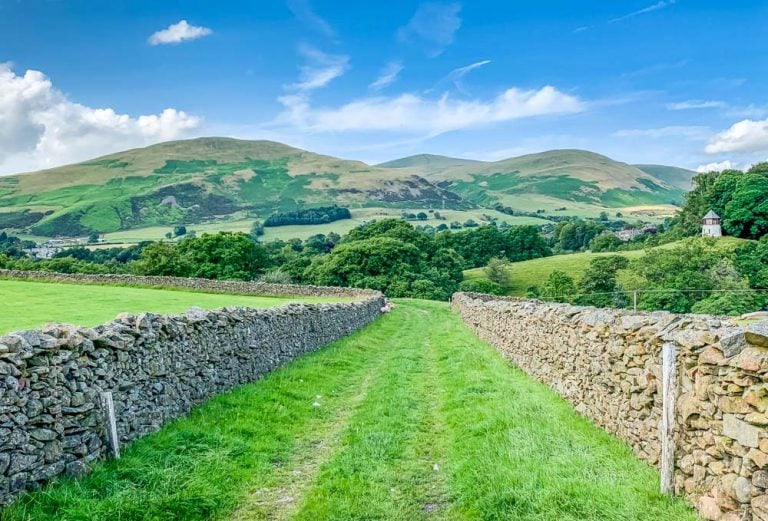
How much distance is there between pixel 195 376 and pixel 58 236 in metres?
186

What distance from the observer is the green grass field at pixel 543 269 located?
99.8 metres

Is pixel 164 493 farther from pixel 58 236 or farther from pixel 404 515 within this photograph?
pixel 58 236

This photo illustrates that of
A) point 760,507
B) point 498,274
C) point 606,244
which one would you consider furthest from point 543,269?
point 760,507

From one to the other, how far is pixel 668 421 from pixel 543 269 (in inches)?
4153

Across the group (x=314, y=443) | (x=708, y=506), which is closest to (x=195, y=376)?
(x=314, y=443)

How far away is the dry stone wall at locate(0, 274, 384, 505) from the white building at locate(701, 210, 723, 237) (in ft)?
382

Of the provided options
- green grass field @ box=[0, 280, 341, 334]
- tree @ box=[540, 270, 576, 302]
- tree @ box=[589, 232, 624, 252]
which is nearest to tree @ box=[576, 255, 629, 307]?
tree @ box=[540, 270, 576, 302]

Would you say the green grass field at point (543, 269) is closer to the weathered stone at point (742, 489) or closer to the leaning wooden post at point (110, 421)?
the weathered stone at point (742, 489)

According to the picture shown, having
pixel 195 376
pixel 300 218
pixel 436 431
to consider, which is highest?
pixel 300 218

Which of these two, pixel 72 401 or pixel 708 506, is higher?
pixel 72 401

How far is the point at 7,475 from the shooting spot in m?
5.88

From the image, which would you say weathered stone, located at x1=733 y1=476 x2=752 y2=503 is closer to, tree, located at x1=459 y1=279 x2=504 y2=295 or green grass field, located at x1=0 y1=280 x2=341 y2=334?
green grass field, located at x1=0 y1=280 x2=341 y2=334

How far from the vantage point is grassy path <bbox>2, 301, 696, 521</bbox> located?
6.07 metres

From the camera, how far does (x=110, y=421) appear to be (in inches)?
297
